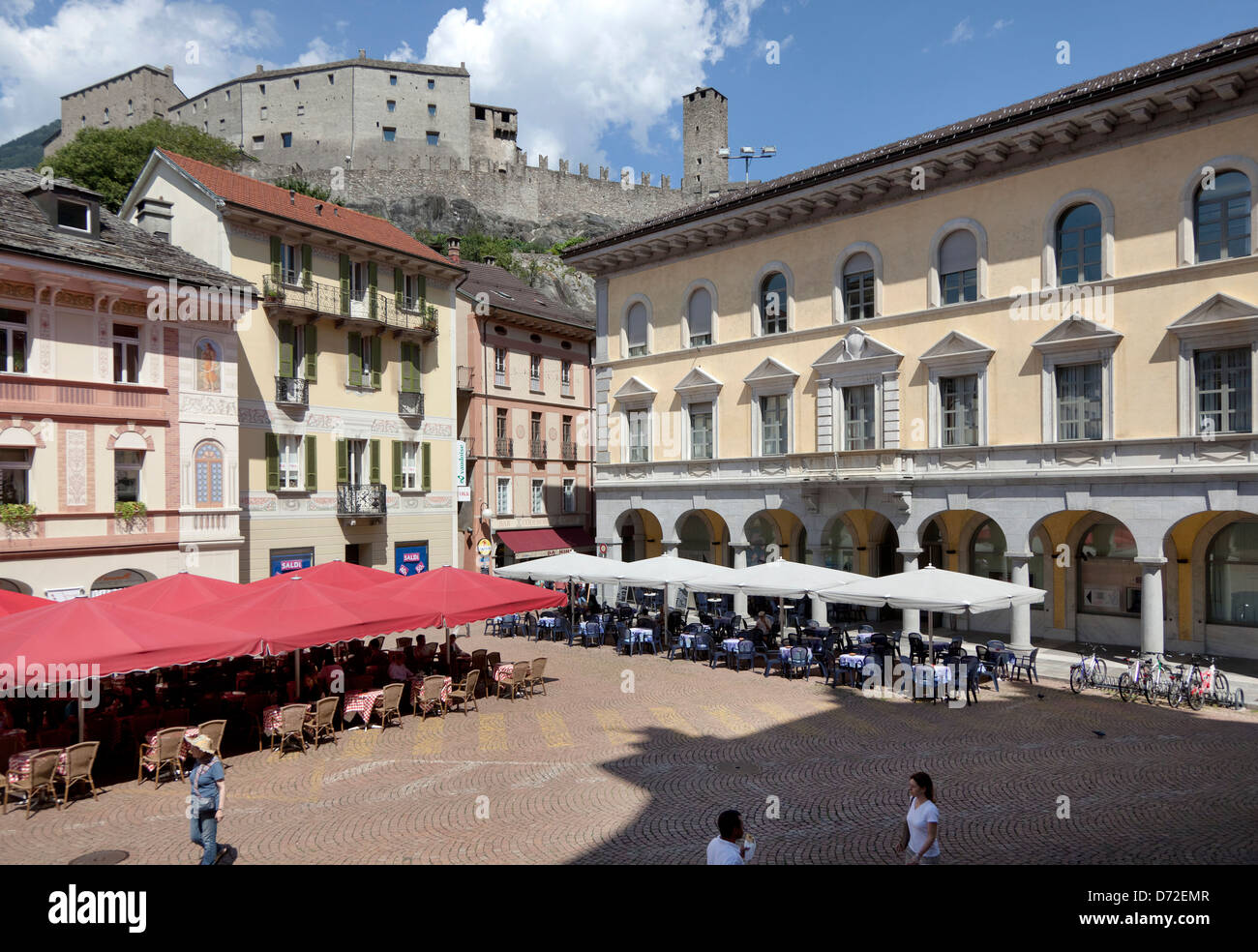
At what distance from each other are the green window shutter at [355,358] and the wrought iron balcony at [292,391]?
2.17 meters

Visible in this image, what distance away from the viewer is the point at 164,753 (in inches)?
497

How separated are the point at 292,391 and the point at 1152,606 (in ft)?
86.9

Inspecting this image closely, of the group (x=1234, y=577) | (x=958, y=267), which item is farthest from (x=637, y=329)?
(x=1234, y=577)

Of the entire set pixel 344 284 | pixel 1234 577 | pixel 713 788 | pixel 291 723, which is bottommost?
pixel 713 788

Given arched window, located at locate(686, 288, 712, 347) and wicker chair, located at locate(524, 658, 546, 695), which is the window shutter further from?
wicker chair, located at locate(524, 658, 546, 695)

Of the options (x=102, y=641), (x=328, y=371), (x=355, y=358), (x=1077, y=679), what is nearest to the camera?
(x=102, y=641)

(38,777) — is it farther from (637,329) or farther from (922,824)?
(637,329)

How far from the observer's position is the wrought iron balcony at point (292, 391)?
96.1 ft

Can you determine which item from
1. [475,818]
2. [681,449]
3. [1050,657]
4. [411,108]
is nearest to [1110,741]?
[1050,657]

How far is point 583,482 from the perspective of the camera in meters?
44.2

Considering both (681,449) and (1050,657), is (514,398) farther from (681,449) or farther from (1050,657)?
(1050,657)

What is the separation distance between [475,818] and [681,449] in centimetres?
2092

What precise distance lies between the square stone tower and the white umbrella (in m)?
90.5

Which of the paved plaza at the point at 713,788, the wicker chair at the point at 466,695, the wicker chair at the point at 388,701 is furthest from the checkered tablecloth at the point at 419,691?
the wicker chair at the point at 388,701
